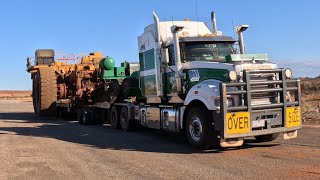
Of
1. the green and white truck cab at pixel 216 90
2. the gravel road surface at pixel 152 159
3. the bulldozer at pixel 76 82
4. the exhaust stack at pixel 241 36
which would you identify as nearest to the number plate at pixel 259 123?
the green and white truck cab at pixel 216 90

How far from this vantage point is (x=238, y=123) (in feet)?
31.9

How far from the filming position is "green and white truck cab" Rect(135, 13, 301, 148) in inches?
388

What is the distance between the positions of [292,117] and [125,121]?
7.34 m

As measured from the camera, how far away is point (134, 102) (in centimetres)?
1619

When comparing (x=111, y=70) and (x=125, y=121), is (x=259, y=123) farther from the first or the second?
(x=111, y=70)

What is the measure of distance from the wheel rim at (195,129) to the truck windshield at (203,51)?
6.29ft

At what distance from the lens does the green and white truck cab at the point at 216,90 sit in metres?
9.87

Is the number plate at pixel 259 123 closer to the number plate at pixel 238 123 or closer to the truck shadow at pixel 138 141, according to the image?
the number plate at pixel 238 123

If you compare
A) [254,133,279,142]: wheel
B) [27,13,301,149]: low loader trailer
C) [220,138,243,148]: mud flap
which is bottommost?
[254,133,279,142]: wheel

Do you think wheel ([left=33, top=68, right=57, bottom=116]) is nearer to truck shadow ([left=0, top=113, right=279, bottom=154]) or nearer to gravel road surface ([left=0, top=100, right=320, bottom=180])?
truck shadow ([left=0, top=113, right=279, bottom=154])

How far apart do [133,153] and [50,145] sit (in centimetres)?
299

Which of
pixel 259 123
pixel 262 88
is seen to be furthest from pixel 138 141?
pixel 262 88

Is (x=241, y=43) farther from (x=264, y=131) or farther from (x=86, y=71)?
(x=86, y=71)

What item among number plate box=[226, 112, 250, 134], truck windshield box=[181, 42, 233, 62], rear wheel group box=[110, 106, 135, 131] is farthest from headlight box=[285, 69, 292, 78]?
rear wheel group box=[110, 106, 135, 131]
